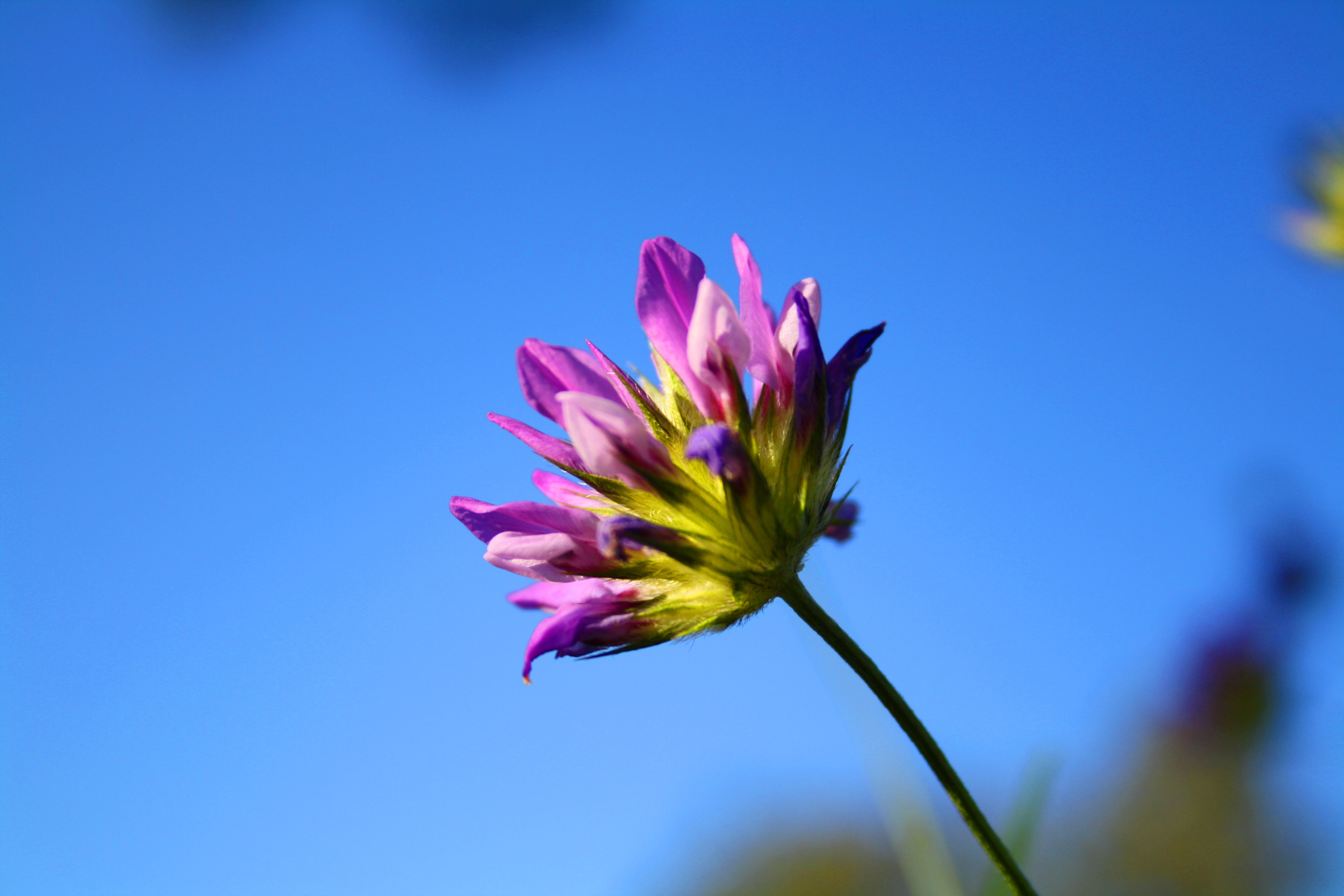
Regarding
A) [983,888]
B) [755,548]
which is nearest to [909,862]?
[983,888]

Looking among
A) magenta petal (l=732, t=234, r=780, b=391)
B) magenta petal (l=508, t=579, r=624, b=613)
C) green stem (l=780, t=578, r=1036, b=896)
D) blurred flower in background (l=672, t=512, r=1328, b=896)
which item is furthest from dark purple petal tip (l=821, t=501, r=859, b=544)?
blurred flower in background (l=672, t=512, r=1328, b=896)

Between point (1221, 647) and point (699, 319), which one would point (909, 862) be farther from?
point (1221, 647)

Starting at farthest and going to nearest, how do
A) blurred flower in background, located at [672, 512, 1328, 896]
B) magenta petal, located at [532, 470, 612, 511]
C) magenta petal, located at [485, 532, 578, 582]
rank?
blurred flower in background, located at [672, 512, 1328, 896], magenta petal, located at [532, 470, 612, 511], magenta petal, located at [485, 532, 578, 582]

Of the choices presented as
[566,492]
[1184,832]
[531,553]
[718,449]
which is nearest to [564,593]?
[531,553]

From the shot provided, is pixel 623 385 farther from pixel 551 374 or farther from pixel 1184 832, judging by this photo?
pixel 1184 832

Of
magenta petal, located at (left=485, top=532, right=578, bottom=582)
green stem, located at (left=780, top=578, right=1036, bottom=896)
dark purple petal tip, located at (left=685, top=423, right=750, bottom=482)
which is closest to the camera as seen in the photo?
green stem, located at (left=780, top=578, right=1036, bottom=896)

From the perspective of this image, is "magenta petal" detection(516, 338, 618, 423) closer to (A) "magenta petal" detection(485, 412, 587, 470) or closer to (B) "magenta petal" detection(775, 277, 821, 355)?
(A) "magenta petal" detection(485, 412, 587, 470)

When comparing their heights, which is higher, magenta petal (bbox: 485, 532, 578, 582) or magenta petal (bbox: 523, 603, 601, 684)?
magenta petal (bbox: 485, 532, 578, 582)
